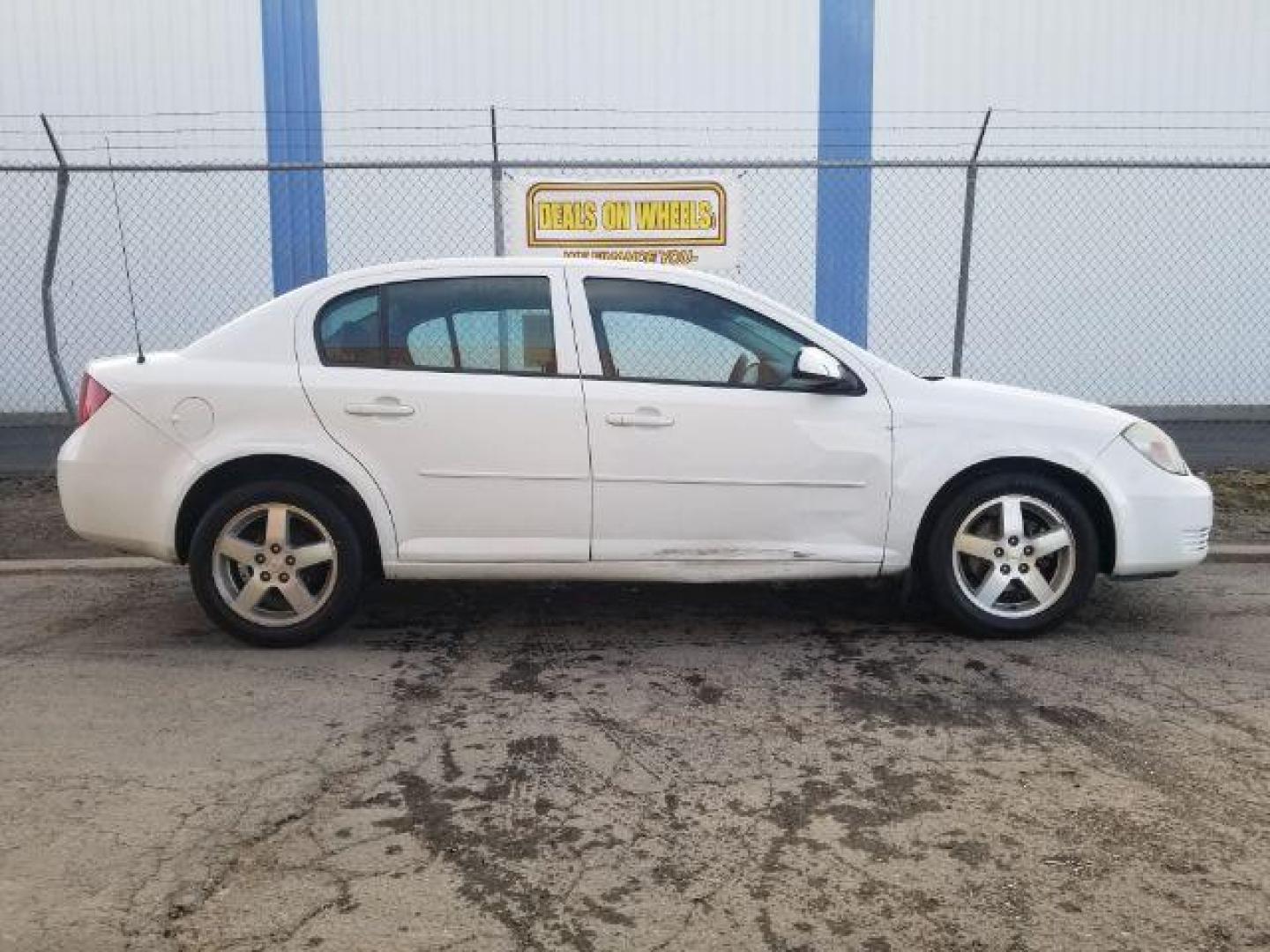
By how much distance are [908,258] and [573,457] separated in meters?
7.91

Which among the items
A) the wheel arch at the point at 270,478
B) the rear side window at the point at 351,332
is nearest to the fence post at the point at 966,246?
the rear side window at the point at 351,332

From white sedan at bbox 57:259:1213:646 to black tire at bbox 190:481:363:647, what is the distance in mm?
11

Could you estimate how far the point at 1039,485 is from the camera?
521 cm

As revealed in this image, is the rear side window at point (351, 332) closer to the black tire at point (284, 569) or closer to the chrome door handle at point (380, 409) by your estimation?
the chrome door handle at point (380, 409)

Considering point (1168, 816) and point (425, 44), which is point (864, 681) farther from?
point (425, 44)

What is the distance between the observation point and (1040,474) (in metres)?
5.27

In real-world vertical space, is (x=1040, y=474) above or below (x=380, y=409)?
below

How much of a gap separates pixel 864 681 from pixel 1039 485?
123cm

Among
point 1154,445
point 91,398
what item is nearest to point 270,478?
point 91,398

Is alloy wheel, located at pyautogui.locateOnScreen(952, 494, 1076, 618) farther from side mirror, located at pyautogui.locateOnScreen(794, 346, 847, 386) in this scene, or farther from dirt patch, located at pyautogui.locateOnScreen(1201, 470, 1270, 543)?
dirt patch, located at pyautogui.locateOnScreen(1201, 470, 1270, 543)

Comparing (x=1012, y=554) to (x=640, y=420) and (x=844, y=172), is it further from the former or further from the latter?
(x=844, y=172)

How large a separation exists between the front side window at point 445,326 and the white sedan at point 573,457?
11 mm

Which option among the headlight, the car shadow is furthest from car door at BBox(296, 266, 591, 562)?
the headlight

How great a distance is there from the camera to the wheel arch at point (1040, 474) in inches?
206
